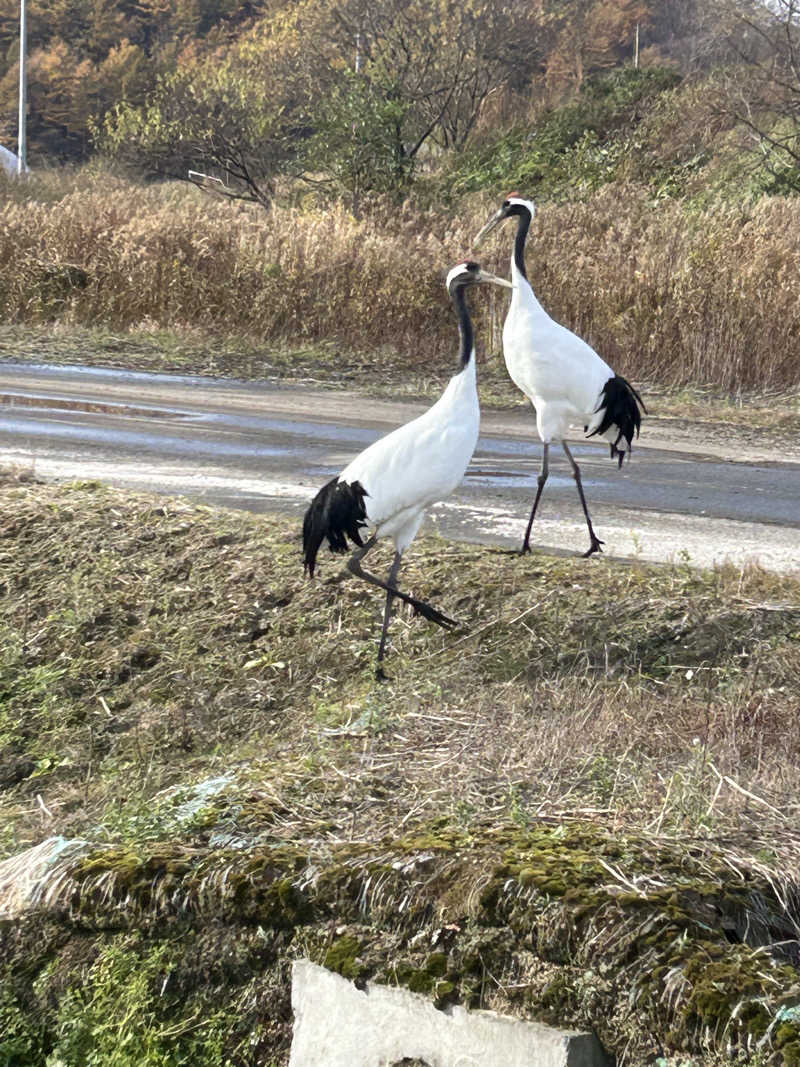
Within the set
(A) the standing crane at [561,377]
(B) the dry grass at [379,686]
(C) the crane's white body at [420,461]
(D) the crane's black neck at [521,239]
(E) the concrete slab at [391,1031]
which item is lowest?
(E) the concrete slab at [391,1031]

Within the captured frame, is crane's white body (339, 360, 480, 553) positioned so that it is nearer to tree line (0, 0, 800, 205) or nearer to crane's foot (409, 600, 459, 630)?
crane's foot (409, 600, 459, 630)

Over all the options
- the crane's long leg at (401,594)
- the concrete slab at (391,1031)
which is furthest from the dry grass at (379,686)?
the concrete slab at (391,1031)

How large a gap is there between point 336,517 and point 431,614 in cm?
54

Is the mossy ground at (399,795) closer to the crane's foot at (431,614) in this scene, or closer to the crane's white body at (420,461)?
the crane's foot at (431,614)

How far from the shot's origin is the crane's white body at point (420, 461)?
17.2 ft

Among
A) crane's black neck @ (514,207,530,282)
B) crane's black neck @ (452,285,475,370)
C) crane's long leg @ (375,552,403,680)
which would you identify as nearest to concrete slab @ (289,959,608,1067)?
crane's long leg @ (375,552,403,680)

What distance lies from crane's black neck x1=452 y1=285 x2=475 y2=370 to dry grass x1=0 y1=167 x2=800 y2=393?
813 centimetres

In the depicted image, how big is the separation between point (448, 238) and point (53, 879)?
43.3 feet

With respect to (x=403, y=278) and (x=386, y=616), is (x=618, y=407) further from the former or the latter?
(x=403, y=278)

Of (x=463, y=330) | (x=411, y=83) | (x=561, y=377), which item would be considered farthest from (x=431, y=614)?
(x=411, y=83)

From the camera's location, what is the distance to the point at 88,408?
11.6 metres

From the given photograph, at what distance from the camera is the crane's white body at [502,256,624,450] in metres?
6.69

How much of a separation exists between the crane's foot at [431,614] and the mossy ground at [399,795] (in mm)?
76

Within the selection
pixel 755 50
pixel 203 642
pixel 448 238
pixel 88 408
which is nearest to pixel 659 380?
pixel 448 238
